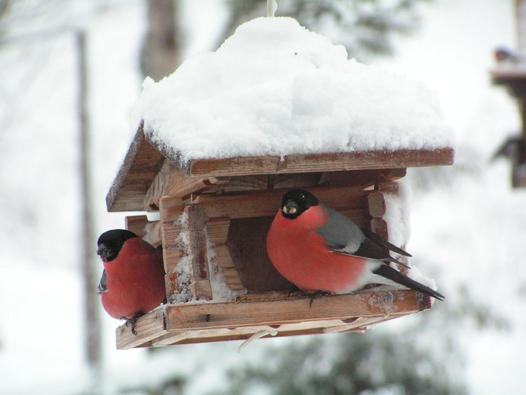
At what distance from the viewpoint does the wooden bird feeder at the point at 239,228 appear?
2.31 meters

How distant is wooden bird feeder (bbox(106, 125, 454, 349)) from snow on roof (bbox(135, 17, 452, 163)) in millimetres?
43

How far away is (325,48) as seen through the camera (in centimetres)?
262

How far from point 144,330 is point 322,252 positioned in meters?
0.75

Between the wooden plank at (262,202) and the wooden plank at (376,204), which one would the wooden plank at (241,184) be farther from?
the wooden plank at (376,204)

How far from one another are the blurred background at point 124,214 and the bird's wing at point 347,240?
0.84 metres

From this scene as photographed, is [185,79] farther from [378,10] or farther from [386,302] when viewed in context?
[378,10]

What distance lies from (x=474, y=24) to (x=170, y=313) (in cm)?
1226

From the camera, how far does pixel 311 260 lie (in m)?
2.62

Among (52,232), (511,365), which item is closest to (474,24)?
(511,365)

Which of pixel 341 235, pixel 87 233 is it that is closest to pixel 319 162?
pixel 341 235

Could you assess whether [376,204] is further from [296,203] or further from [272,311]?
[272,311]

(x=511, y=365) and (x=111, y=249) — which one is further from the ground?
(x=111, y=249)

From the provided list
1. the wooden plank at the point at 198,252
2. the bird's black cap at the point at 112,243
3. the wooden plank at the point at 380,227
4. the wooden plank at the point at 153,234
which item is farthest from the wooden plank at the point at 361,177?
the bird's black cap at the point at 112,243

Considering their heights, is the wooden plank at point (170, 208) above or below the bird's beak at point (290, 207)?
above
